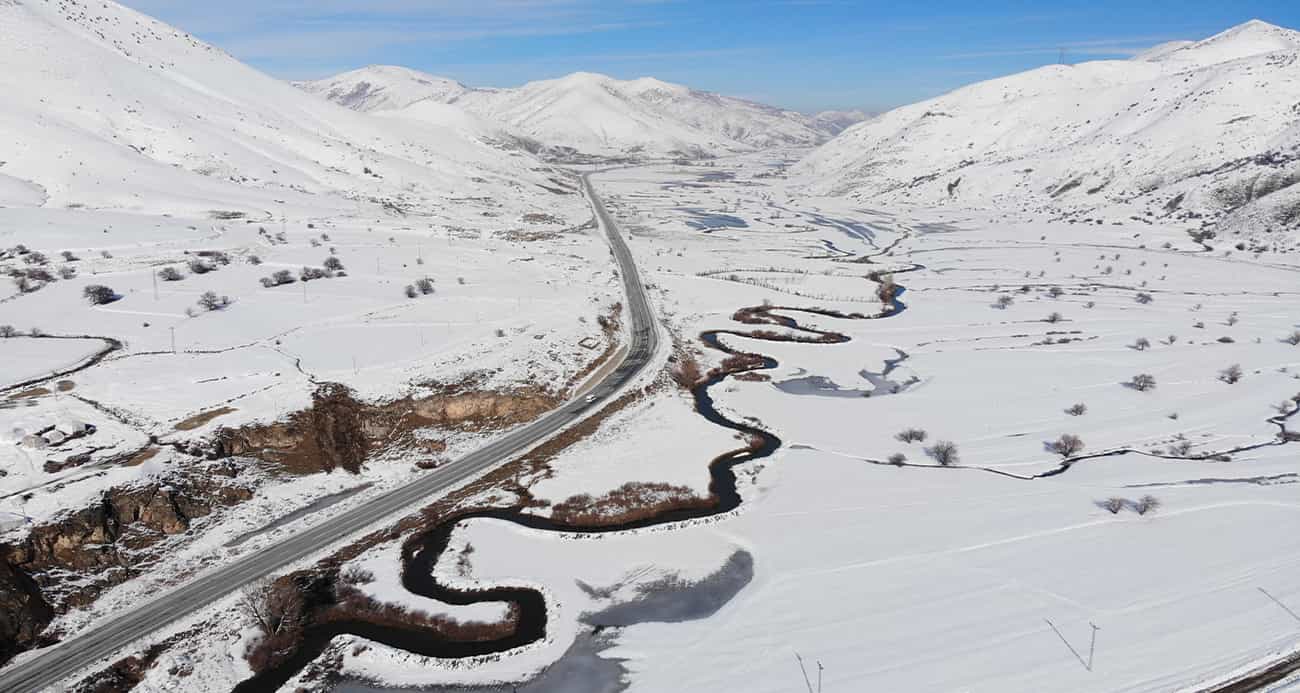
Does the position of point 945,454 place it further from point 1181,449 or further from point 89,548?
point 89,548

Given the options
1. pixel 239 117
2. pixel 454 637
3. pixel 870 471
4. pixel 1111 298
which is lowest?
pixel 454 637

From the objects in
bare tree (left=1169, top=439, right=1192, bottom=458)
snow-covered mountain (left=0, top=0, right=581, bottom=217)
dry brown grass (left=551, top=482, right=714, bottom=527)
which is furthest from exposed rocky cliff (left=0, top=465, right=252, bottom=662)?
snow-covered mountain (left=0, top=0, right=581, bottom=217)

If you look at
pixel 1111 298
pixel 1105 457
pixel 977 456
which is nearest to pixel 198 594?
pixel 977 456

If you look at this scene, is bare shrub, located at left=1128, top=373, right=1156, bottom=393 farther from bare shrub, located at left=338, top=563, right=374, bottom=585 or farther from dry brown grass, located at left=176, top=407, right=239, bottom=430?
dry brown grass, located at left=176, top=407, right=239, bottom=430

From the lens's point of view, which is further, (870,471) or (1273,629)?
(870,471)

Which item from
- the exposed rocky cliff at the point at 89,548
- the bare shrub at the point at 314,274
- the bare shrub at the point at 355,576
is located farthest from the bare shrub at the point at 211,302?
the bare shrub at the point at 355,576

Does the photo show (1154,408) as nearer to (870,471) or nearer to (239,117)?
(870,471)
